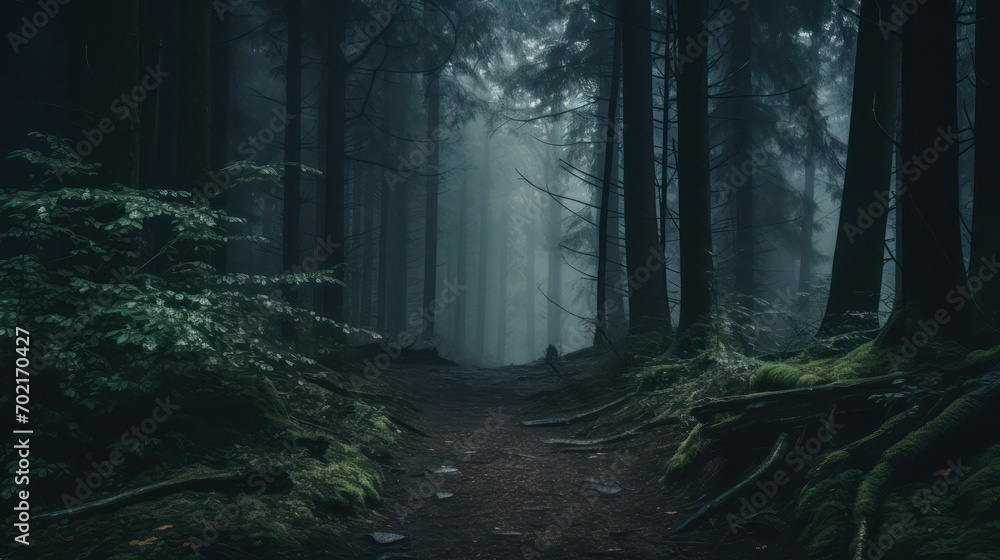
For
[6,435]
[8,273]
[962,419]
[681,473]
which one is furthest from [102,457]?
[962,419]

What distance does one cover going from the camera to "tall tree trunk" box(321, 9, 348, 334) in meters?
12.4

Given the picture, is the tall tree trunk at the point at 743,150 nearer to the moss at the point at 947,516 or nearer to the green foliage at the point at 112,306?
the moss at the point at 947,516

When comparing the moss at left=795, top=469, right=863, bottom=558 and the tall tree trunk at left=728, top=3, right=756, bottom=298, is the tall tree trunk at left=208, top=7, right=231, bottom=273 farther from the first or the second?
the tall tree trunk at left=728, top=3, right=756, bottom=298

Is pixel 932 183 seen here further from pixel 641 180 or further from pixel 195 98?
pixel 195 98

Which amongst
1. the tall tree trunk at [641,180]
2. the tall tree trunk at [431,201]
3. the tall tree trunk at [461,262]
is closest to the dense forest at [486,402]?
the tall tree trunk at [641,180]

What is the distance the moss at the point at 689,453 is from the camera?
203 inches

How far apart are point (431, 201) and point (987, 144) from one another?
23.1 m

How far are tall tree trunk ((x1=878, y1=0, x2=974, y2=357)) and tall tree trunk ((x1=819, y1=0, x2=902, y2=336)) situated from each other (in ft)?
7.87

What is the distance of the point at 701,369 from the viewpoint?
23.5ft

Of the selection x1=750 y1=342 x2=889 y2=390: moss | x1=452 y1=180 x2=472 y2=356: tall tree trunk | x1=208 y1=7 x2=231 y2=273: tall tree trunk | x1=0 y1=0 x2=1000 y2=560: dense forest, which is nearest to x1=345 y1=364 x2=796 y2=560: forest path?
x1=0 y1=0 x2=1000 y2=560: dense forest

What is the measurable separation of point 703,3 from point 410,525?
25.1 feet

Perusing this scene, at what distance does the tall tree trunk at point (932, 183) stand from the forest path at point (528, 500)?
2.30 metres

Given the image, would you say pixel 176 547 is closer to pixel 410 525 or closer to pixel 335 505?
pixel 335 505

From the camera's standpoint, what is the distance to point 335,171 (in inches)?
496
